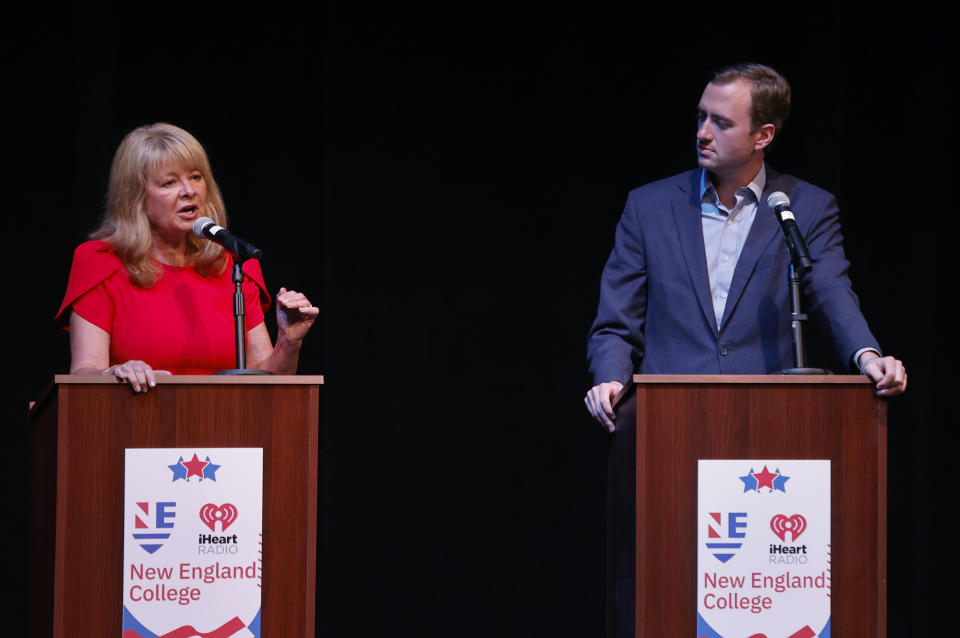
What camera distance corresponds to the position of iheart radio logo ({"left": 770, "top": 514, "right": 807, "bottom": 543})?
7.73 ft

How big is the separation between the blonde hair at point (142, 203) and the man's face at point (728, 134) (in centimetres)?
134

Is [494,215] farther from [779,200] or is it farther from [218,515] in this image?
[218,515]

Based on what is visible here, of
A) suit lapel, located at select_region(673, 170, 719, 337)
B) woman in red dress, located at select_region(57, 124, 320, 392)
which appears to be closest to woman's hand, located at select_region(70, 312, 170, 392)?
woman in red dress, located at select_region(57, 124, 320, 392)

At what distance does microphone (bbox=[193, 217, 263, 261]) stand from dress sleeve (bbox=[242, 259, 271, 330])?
0.47 meters

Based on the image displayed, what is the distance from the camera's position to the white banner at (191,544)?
238cm

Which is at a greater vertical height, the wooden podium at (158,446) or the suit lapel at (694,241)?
the suit lapel at (694,241)

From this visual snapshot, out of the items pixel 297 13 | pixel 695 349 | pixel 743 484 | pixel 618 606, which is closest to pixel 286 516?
pixel 618 606

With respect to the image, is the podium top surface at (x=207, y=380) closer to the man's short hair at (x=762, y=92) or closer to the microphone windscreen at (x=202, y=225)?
the microphone windscreen at (x=202, y=225)

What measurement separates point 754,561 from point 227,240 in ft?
4.54

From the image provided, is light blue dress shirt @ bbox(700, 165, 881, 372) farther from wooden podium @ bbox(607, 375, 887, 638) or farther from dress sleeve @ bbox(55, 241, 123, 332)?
dress sleeve @ bbox(55, 241, 123, 332)

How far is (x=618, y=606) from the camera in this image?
2.61 m

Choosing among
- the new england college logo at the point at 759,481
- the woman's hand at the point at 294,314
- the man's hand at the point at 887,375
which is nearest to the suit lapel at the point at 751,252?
the man's hand at the point at 887,375

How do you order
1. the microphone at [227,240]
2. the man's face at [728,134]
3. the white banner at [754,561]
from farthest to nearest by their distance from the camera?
the man's face at [728,134] < the microphone at [227,240] < the white banner at [754,561]

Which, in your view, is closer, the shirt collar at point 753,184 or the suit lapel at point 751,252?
the suit lapel at point 751,252
